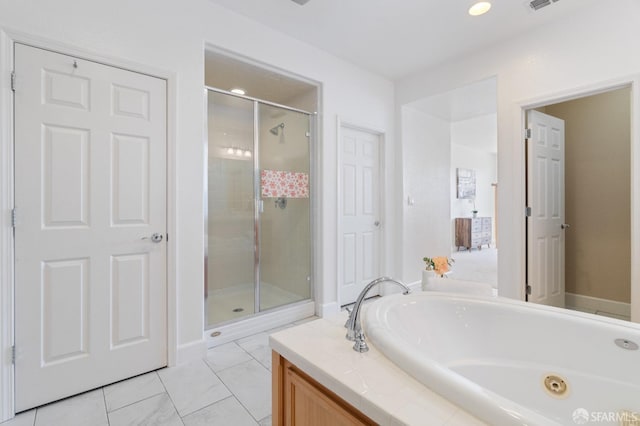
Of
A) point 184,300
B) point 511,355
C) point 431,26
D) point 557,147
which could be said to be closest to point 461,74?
point 431,26

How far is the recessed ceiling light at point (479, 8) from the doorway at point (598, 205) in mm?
1806

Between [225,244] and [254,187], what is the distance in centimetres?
57

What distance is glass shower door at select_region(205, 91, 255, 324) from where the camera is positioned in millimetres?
2484

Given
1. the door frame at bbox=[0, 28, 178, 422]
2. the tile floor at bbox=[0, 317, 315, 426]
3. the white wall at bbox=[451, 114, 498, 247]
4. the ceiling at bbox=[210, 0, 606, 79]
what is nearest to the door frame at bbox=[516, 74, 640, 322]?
the ceiling at bbox=[210, 0, 606, 79]

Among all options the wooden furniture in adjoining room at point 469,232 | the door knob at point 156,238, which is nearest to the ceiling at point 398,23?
the door knob at point 156,238

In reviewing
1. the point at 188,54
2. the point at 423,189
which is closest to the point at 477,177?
the point at 423,189

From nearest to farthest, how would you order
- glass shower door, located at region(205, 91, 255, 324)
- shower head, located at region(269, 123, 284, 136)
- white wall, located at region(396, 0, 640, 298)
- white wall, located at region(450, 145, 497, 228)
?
white wall, located at region(396, 0, 640, 298)
glass shower door, located at region(205, 91, 255, 324)
shower head, located at region(269, 123, 284, 136)
white wall, located at region(450, 145, 497, 228)

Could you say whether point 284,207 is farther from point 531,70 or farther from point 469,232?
point 469,232

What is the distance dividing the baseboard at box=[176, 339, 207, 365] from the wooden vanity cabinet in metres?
1.21

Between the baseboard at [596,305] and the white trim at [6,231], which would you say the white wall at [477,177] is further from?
the white trim at [6,231]

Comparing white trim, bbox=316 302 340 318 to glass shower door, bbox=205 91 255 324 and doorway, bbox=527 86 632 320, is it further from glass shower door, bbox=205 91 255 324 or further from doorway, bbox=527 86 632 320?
doorway, bbox=527 86 632 320

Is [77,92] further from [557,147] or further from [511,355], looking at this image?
[557,147]

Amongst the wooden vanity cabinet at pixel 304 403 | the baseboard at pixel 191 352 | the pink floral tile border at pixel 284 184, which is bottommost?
the baseboard at pixel 191 352

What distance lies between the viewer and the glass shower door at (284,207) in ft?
9.28
